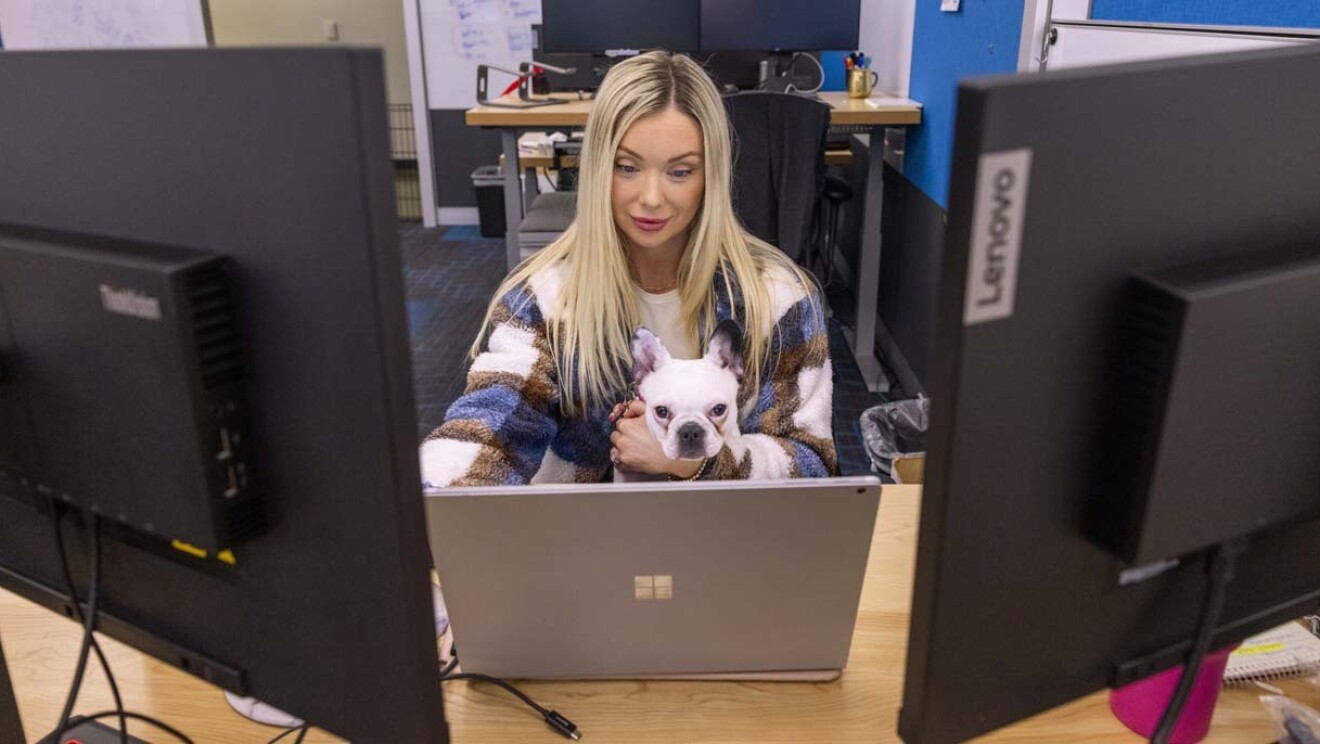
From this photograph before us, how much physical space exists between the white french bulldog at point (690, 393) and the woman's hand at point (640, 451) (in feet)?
0.04

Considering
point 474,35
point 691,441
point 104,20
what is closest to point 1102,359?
point 691,441

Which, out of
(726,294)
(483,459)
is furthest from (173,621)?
(726,294)

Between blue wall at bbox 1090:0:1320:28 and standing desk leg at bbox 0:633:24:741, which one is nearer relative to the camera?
standing desk leg at bbox 0:633:24:741

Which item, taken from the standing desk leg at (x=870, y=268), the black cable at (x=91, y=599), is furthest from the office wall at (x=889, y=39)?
the black cable at (x=91, y=599)

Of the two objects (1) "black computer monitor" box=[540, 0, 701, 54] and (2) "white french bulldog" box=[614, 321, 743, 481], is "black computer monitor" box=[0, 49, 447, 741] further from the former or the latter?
(1) "black computer monitor" box=[540, 0, 701, 54]

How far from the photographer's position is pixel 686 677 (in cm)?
87

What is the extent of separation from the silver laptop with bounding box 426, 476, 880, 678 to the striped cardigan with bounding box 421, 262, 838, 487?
38 cm

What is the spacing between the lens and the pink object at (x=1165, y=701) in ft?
2.49

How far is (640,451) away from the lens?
1294 mm

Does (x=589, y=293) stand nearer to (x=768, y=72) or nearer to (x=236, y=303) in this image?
(x=236, y=303)

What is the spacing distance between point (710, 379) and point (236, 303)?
2.86 feet

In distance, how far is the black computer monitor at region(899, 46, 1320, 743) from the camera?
42cm

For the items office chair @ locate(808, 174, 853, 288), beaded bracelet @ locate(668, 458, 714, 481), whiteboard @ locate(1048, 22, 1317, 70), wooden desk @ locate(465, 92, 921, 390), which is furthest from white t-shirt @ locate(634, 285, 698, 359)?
office chair @ locate(808, 174, 853, 288)

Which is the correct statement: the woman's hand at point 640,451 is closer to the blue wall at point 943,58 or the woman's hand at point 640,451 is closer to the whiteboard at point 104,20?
the blue wall at point 943,58
